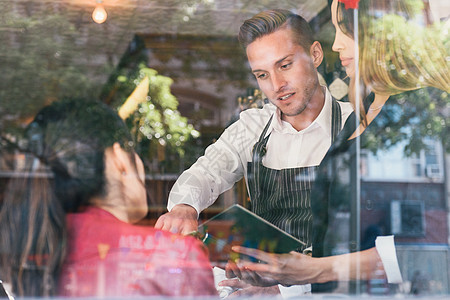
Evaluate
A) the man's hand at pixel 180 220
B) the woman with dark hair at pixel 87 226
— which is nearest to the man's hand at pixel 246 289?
the woman with dark hair at pixel 87 226

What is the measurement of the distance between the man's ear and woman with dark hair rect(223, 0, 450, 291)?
0.09 metres

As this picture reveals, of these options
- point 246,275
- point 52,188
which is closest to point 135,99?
point 52,188

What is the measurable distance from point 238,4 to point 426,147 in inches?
47.9

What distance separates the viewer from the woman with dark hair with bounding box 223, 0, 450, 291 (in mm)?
2367

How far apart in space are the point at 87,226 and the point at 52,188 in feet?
1.17

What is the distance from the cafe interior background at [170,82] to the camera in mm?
2477

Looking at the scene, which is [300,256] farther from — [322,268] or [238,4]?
[238,4]

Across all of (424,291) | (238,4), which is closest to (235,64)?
(238,4)

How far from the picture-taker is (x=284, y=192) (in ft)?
7.91

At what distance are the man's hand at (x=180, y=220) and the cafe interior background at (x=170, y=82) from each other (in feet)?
0.20

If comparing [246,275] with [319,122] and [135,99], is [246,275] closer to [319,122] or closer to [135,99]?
[319,122]

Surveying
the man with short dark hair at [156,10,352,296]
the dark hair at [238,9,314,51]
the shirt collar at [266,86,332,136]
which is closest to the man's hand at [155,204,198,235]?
the man with short dark hair at [156,10,352,296]

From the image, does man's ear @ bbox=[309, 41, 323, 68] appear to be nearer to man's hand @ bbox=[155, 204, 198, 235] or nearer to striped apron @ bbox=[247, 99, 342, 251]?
striped apron @ bbox=[247, 99, 342, 251]

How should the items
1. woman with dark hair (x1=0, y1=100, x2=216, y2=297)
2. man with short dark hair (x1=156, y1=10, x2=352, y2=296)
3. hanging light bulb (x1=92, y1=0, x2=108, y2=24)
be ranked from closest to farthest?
woman with dark hair (x1=0, y1=100, x2=216, y2=297) < man with short dark hair (x1=156, y1=10, x2=352, y2=296) < hanging light bulb (x1=92, y1=0, x2=108, y2=24)
